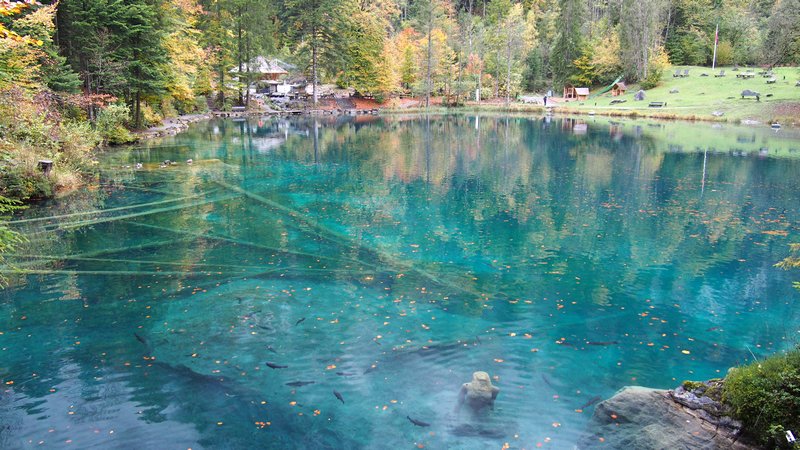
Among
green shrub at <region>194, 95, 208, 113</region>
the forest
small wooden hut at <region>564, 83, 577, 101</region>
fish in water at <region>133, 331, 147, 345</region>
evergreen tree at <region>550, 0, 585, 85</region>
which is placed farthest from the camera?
evergreen tree at <region>550, 0, 585, 85</region>

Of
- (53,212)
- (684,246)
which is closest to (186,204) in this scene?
(53,212)

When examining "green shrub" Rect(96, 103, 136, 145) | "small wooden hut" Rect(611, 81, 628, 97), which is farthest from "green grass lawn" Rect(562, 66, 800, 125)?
"green shrub" Rect(96, 103, 136, 145)

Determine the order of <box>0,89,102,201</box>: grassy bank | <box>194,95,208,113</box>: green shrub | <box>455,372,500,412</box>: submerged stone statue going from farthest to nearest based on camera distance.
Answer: <box>194,95,208,113</box>: green shrub
<box>0,89,102,201</box>: grassy bank
<box>455,372,500,412</box>: submerged stone statue

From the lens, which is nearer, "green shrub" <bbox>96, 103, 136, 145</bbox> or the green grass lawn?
"green shrub" <bbox>96, 103, 136, 145</bbox>

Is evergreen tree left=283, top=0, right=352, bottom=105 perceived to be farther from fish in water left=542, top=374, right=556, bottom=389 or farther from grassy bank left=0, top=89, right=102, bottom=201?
fish in water left=542, top=374, right=556, bottom=389

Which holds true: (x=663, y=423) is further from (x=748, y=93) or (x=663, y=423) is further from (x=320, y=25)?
(x=320, y=25)

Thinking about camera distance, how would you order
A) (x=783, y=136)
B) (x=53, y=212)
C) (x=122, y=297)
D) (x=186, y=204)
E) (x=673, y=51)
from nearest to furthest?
(x=122, y=297) < (x=53, y=212) < (x=186, y=204) < (x=783, y=136) < (x=673, y=51)

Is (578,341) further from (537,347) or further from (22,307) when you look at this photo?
(22,307)

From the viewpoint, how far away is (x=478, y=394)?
7086mm

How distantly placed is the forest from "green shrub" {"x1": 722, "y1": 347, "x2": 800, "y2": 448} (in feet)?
93.7

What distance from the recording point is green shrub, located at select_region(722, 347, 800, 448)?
4883mm

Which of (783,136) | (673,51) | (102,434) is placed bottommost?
(102,434)

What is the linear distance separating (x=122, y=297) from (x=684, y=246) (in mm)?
13423

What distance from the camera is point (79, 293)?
425 inches
